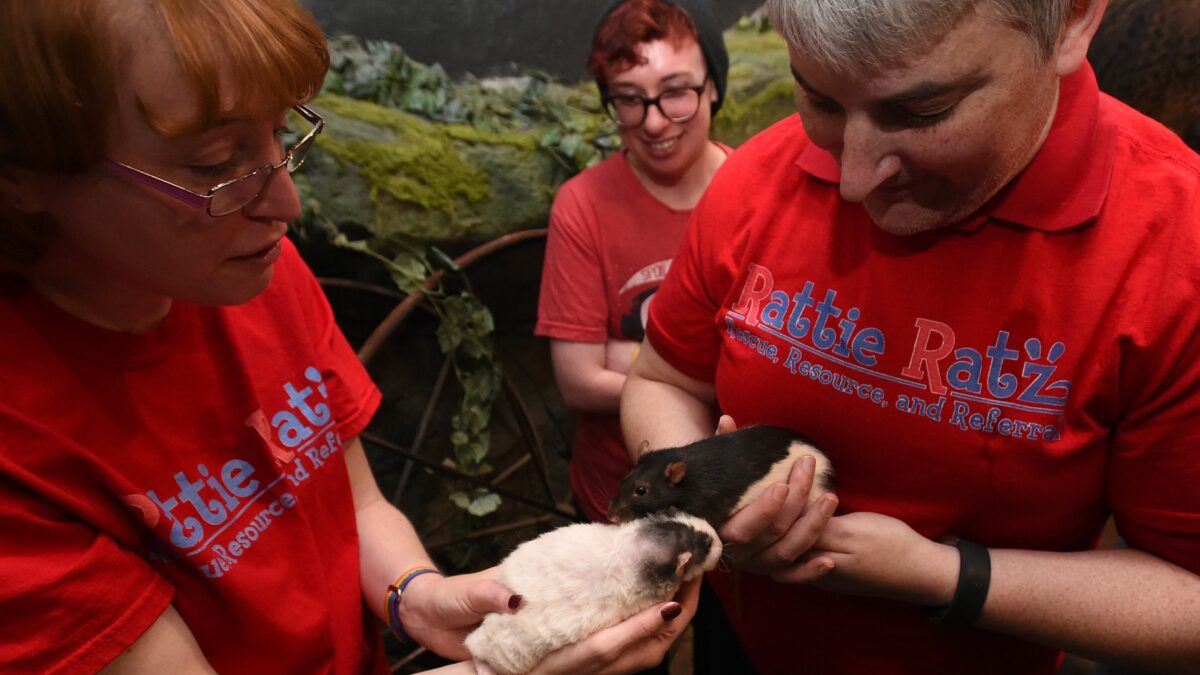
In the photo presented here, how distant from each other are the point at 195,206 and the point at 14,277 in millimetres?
287

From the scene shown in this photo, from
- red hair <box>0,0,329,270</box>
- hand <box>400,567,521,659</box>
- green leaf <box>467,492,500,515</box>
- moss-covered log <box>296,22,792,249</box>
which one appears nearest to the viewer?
red hair <box>0,0,329,270</box>

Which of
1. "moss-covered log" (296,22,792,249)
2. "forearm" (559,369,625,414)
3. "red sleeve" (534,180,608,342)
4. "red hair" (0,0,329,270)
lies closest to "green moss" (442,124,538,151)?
"moss-covered log" (296,22,792,249)

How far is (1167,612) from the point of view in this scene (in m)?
1.33

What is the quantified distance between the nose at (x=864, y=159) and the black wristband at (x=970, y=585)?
0.62 m

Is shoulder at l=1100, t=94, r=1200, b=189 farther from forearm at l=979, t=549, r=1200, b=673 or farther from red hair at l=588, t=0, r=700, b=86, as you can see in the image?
red hair at l=588, t=0, r=700, b=86

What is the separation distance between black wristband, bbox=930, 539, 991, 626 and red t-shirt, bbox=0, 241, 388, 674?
110cm

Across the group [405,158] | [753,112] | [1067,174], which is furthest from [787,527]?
[753,112]

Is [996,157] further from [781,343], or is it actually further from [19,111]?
[19,111]

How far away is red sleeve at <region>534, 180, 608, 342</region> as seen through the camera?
276 cm

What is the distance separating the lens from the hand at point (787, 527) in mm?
1385

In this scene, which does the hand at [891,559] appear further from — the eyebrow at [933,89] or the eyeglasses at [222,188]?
the eyeglasses at [222,188]

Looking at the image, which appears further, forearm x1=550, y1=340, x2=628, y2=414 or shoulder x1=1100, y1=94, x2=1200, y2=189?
forearm x1=550, y1=340, x2=628, y2=414

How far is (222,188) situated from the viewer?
1.23 meters

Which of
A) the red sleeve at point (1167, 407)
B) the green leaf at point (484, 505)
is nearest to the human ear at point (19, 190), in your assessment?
the red sleeve at point (1167, 407)
